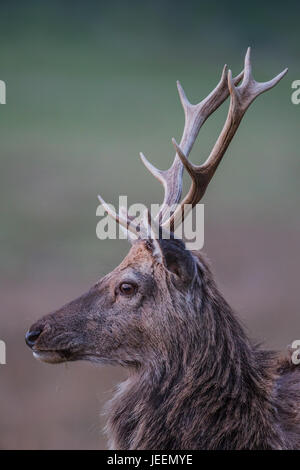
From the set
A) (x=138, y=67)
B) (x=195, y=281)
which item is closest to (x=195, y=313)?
(x=195, y=281)

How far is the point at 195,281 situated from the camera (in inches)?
231

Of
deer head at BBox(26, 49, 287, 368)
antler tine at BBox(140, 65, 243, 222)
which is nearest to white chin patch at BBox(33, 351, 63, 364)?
deer head at BBox(26, 49, 287, 368)

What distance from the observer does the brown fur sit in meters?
5.69

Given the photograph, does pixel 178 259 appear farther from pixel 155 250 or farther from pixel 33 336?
pixel 33 336

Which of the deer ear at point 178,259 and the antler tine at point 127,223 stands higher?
the antler tine at point 127,223

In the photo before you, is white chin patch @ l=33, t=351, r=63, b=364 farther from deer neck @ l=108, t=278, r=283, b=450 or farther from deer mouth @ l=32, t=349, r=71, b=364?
deer neck @ l=108, t=278, r=283, b=450

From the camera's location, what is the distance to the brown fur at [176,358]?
5.69 m

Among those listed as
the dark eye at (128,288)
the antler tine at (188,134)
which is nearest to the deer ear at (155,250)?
the dark eye at (128,288)

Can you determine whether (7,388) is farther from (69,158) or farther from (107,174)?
(69,158)

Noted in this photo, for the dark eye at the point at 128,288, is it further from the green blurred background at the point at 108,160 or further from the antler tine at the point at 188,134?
the antler tine at the point at 188,134

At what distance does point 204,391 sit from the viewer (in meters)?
5.74

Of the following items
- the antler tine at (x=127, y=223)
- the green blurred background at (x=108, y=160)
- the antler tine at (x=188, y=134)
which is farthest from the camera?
the green blurred background at (x=108, y=160)

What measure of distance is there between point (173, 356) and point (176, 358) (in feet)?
0.06

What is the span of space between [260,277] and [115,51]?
20.3 meters
